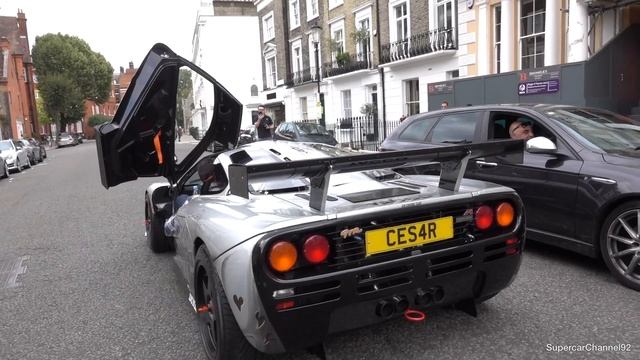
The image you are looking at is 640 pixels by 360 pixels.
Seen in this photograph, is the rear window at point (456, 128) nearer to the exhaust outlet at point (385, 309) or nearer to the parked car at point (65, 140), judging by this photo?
the exhaust outlet at point (385, 309)

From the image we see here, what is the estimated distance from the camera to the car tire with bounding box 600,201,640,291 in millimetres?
3682

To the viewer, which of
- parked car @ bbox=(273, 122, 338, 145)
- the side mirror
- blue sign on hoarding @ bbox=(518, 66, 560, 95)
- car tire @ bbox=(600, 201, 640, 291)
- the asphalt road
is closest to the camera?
the asphalt road

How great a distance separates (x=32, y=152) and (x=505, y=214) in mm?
26361

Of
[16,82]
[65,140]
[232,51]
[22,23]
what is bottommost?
[65,140]

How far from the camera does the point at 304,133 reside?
17.7 m

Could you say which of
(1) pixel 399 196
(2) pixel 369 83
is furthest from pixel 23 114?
(1) pixel 399 196

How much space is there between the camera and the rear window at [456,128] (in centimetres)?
542

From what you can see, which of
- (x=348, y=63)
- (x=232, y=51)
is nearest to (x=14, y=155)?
(x=348, y=63)

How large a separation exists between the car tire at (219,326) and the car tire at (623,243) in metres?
2.82

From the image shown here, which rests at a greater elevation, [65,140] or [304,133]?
[304,133]

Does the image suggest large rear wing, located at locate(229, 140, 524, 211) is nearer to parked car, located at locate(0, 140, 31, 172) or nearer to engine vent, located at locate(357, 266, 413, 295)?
engine vent, located at locate(357, 266, 413, 295)

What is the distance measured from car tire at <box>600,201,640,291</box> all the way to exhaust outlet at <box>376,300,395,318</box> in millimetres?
2295

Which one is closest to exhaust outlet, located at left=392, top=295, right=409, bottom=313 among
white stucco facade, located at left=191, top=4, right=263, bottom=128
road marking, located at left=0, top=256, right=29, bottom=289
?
road marking, located at left=0, top=256, right=29, bottom=289

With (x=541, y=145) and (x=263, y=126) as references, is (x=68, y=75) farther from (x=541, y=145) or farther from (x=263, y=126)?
(x=541, y=145)
